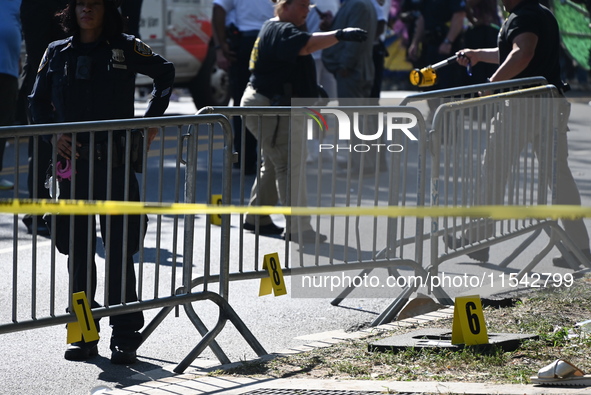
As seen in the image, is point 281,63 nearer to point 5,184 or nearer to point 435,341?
point 5,184

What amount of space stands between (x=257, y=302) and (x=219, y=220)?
117 centimetres

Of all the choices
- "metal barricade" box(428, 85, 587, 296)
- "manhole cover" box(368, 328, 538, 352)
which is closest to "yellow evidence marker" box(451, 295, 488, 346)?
"manhole cover" box(368, 328, 538, 352)

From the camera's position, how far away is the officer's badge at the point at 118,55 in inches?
212

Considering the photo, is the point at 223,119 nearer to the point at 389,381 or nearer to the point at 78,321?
the point at 78,321

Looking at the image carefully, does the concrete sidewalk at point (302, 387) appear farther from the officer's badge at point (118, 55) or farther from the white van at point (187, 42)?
the white van at point (187, 42)

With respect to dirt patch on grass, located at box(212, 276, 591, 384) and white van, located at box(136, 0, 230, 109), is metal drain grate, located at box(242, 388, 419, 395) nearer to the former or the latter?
dirt patch on grass, located at box(212, 276, 591, 384)

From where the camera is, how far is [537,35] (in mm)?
7582

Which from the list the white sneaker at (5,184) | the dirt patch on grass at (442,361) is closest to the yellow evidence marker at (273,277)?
the dirt patch on grass at (442,361)

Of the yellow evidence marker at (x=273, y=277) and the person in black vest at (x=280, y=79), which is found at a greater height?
the person in black vest at (x=280, y=79)

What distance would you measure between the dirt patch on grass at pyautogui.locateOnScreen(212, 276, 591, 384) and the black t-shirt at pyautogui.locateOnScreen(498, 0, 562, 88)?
2.76 meters

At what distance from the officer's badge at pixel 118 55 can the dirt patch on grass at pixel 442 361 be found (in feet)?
5.41

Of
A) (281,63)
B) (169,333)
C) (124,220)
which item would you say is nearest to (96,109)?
(124,220)

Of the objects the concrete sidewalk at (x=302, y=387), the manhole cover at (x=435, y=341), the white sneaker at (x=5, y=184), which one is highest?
the white sneaker at (x=5, y=184)

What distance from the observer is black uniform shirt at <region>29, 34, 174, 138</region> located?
5.33m
